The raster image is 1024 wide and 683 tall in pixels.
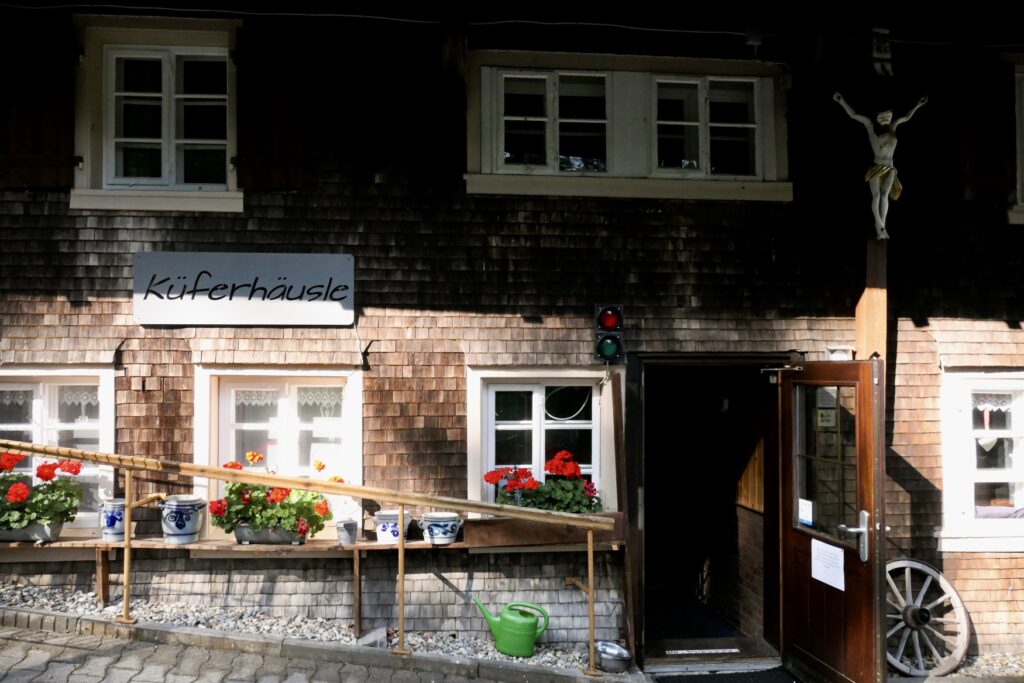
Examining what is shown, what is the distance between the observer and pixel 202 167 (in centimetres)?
612

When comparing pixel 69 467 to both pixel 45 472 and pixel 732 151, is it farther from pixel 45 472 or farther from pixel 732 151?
pixel 732 151

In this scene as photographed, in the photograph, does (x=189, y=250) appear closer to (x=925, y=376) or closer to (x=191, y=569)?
(x=191, y=569)

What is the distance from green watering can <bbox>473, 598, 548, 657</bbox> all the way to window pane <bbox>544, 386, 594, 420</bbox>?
1.51m

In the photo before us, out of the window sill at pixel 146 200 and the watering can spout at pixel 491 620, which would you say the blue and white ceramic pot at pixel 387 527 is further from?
the window sill at pixel 146 200

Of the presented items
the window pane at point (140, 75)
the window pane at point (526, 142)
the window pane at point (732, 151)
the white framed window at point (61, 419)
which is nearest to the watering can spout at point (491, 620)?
the white framed window at point (61, 419)

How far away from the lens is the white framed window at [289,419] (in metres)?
6.00

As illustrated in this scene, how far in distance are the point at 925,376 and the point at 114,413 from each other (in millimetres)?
6495

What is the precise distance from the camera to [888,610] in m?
6.04

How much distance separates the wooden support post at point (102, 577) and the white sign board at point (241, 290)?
174 cm

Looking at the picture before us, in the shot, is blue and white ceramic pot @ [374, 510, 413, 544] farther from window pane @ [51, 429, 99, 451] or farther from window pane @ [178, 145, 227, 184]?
window pane @ [178, 145, 227, 184]

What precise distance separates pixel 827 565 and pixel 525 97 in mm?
4328

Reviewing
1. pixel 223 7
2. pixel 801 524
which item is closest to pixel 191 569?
pixel 223 7

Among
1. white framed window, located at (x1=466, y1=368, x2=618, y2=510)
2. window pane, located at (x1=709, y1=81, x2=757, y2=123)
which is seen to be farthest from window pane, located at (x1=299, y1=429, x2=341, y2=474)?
window pane, located at (x1=709, y1=81, x2=757, y2=123)

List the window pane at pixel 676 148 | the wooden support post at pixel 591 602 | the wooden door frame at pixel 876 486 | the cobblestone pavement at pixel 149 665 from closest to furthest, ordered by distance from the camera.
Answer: the cobblestone pavement at pixel 149 665 → the wooden door frame at pixel 876 486 → the wooden support post at pixel 591 602 → the window pane at pixel 676 148
